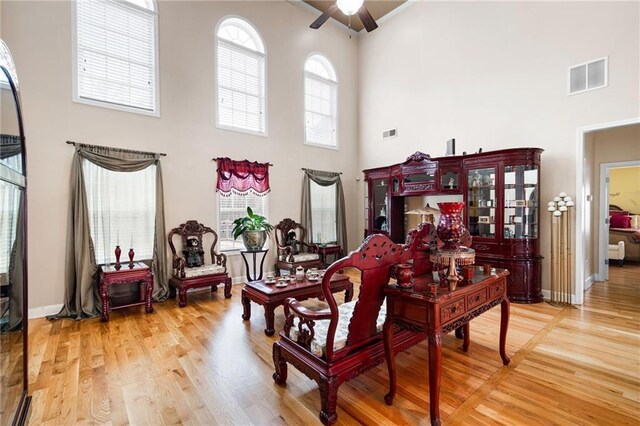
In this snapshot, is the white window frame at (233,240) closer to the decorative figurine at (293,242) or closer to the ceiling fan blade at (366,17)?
the decorative figurine at (293,242)

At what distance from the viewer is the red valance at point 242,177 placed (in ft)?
17.7

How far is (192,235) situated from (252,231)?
1.01 m

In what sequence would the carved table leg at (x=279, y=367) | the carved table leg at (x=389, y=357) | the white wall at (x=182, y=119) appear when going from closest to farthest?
the carved table leg at (x=389, y=357) < the carved table leg at (x=279, y=367) < the white wall at (x=182, y=119)

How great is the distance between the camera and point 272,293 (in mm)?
3422

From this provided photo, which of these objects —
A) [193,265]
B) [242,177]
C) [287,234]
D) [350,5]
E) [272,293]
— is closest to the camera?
[272,293]

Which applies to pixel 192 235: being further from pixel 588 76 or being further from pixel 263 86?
pixel 588 76

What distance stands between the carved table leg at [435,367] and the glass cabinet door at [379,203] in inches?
179

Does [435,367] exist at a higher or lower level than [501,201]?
lower

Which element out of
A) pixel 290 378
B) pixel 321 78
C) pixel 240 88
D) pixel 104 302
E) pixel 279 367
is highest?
pixel 321 78

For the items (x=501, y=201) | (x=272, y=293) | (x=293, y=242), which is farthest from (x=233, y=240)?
(x=501, y=201)

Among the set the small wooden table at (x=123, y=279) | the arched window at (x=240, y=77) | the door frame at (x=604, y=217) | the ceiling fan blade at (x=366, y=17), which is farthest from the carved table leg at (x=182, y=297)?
the door frame at (x=604, y=217)

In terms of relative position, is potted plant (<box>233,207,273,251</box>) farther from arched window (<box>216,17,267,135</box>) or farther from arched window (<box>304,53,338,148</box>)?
arched window (<box>304,53,338,148</box>)

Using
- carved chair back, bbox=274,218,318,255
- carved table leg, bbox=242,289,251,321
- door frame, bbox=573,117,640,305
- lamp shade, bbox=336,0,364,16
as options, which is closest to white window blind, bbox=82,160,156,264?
carved table leg, bbox=242,289,251,321

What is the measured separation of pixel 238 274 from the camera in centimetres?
571
